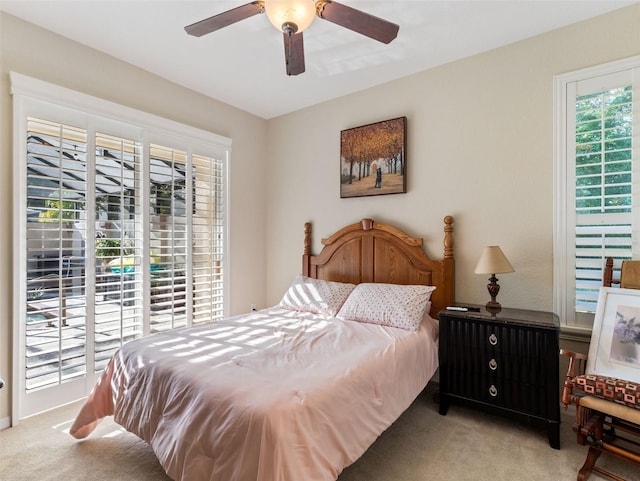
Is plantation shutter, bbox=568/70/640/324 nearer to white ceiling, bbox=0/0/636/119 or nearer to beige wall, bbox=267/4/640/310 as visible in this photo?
beige wall, bbox=267/4/640/310

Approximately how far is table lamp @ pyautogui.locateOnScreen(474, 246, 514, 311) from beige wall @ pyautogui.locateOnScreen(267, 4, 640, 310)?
219 mm

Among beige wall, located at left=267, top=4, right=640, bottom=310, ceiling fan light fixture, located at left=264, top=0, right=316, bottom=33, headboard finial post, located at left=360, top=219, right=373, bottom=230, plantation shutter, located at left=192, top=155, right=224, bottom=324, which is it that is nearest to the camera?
ceiling fan light fixture, located at left=264, top=0, right=316, bottom=33

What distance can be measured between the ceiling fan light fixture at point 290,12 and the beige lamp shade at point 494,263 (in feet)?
6.39

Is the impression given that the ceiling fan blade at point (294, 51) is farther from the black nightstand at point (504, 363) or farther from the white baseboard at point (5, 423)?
the white baseboard at point (5, 423)

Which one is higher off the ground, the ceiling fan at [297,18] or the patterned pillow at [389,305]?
the ceiling fan at [297,18]

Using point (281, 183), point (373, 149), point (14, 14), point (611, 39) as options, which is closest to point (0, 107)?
point (14, 14)

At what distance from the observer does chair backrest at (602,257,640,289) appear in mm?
2133

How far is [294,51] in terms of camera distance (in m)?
1.93

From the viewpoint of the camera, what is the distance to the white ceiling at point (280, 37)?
7.52 feet

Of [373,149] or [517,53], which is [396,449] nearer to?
[373,149]

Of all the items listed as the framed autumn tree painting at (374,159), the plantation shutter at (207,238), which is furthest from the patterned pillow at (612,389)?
the plantation shutter at (207,238)

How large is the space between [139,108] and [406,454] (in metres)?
3.46

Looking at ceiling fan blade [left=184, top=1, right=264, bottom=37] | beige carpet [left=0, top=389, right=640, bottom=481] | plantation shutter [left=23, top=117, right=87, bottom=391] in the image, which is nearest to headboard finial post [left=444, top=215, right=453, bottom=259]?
beige carpet [left=0, top=389, right=640, bottom=481]

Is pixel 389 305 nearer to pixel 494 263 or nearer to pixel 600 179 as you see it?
pixel 494 263
